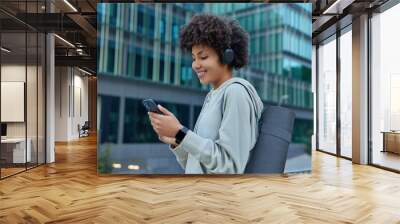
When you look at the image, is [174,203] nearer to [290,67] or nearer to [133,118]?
[133,118]

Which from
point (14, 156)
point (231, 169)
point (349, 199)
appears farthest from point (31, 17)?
point (349, 199)

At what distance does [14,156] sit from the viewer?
698cm

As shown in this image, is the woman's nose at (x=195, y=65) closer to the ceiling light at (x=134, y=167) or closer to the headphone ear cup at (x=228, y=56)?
the headphone ear cup at (x=228, y=56)

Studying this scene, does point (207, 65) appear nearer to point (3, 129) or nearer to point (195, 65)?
point (195, 65)

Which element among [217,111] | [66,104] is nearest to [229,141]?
[217,111]

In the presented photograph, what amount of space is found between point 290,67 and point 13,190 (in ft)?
15.0

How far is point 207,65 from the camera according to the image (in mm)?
5980

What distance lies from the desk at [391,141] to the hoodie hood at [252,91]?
2874 millimetres

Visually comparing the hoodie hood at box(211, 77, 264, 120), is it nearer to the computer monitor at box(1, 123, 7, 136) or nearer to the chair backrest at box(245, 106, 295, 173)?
the chair backrest at box(245, 106, 295, 173)

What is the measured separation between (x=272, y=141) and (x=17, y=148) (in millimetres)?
4535

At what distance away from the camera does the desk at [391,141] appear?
23.4 ft

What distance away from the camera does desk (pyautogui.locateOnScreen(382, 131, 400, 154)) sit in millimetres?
7117

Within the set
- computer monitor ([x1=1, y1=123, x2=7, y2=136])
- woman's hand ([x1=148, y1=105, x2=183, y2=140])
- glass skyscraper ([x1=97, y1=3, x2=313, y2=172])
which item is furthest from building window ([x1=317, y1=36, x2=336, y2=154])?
computer monitor ([x1=1, y1=123, x2=7, y2=136])

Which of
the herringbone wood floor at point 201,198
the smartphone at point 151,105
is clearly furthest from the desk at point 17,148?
the smartphone at point 151,105
